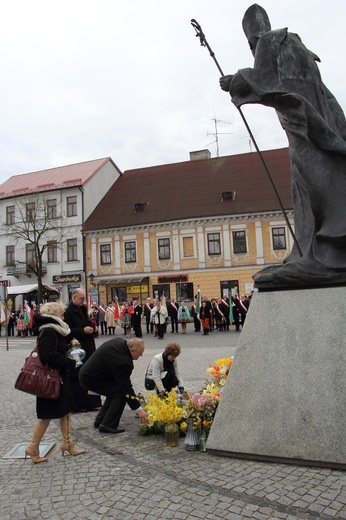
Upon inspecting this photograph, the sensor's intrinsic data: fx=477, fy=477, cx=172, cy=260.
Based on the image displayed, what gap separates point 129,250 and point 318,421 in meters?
33.6

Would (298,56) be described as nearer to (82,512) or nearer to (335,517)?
(335,517)

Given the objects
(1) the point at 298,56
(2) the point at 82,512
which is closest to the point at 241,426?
(2) the point at 82,512

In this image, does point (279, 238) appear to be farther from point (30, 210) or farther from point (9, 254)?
point (9, 254)

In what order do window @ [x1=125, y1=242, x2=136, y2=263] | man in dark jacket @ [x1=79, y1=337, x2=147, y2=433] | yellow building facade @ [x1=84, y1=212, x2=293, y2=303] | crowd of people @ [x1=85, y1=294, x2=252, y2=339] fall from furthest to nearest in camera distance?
1. window @ [x1=125, y1=242, x2=136, y2=263]
2. yellow building facade @ [x1=84, y1=212, x2=293, y2=303]
3. crowd of people @ [x1=85, y1=294, x2=252, y2=339]
4. man in dark jacket @ [x1=79, y1=337, x2=147, y2=433]

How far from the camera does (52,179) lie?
4306 cm

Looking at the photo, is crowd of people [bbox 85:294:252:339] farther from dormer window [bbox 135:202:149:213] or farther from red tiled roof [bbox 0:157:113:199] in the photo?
red tiled roof [bbox 0:157:113:199]

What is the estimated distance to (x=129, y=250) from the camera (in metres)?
37.2

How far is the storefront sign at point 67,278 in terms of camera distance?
126 ft

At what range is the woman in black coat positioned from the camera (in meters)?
4.66

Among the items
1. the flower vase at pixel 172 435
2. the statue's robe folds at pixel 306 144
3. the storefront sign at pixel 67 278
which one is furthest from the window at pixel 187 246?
the flower vase at pixel 172 435

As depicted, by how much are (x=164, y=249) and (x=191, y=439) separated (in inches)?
1244

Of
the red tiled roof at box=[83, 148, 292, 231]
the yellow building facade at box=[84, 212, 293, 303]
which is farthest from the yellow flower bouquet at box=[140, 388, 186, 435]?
the red tiled roof at box=[83, 148, 292, 231]

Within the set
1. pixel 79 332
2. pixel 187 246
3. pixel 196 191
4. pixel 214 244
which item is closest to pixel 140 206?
pixel 196 191

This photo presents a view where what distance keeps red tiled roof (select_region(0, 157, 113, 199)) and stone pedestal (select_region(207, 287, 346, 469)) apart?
119 feet
